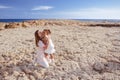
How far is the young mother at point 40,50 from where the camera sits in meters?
7.91

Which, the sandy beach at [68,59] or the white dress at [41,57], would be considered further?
the white dress at [41,57]

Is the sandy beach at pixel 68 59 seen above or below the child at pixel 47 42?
below

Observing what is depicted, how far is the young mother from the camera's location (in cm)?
→ 791

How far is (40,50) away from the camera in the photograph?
26.4 feet

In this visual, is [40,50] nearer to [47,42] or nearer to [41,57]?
[41,57]

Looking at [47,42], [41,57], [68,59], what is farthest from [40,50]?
[68,59]

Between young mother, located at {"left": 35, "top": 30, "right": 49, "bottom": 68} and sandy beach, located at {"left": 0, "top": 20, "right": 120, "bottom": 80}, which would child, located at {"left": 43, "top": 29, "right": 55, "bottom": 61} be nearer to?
young mother, located at {"left": 35, "top": 30, "right": 49, "bottom": 68}

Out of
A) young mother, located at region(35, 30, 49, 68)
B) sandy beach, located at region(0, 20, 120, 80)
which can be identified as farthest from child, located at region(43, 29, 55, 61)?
sandy beach, located at region(0, 20, 120, 80)

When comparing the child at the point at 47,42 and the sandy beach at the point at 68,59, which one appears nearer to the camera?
the sandy beach at the point at 68,59

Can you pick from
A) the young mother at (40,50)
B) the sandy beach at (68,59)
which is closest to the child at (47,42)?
the young mother at (40,50)

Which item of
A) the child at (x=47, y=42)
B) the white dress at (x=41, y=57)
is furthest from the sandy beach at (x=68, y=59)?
the child at (x=47, y=42)

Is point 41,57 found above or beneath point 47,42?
beneath

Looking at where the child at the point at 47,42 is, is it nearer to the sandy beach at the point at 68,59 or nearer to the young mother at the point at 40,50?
the young mother at the point at 40,50

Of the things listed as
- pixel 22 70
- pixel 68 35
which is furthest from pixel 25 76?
pixel 68 35
